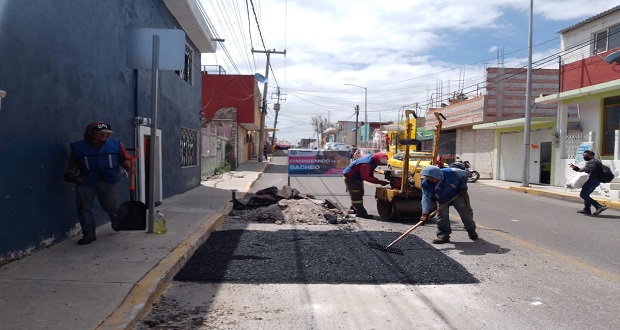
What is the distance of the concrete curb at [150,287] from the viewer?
380cm

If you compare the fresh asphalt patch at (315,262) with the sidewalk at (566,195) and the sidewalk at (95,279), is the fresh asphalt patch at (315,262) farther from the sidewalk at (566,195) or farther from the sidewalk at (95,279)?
the sidewalk at (566,195)

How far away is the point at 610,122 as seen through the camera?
16.9 m

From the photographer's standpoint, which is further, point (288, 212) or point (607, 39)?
point (607, 39)

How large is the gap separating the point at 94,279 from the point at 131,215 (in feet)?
7.04

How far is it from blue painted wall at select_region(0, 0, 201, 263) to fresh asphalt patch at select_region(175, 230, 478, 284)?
1768 millimetres

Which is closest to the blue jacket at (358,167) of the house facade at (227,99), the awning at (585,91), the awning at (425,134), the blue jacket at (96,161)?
the blue jacket at (96,161)

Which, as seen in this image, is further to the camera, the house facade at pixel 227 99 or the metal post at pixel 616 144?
the house facade at pixel 227 99

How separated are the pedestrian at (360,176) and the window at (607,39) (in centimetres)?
1399

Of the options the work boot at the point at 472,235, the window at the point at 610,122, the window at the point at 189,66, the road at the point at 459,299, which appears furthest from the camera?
the window at the point at 610,122

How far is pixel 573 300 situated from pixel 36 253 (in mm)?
5790

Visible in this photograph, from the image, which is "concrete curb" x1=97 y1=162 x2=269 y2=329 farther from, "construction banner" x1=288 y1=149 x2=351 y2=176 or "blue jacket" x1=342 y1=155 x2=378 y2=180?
"construction banner" x1=288 y1=149 x2=351 y2=176

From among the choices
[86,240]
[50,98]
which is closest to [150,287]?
[86,240]

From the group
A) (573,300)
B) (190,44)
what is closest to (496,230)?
(573,300)

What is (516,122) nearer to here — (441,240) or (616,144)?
(616,144)
